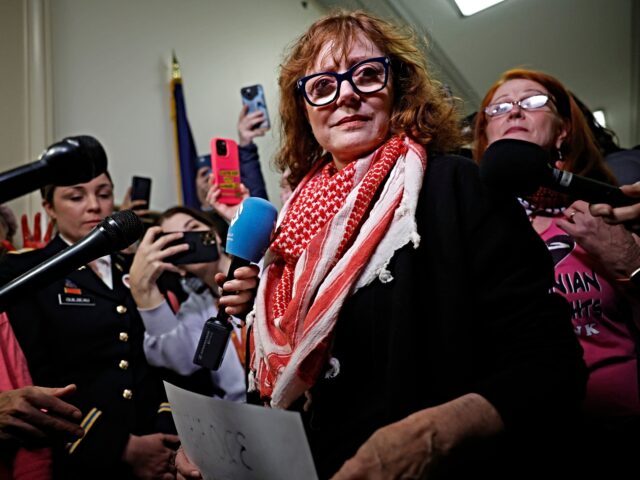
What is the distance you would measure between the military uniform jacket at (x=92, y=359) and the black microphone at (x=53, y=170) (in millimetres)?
1073

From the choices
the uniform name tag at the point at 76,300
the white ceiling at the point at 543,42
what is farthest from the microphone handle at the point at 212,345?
the white ceiling at the point at 543,42

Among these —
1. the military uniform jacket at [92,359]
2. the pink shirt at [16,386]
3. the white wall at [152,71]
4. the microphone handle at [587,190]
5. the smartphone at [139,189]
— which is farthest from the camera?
the white wall at [152,71]

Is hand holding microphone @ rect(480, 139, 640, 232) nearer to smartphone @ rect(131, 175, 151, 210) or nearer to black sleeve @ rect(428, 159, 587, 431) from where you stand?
black sleeve @ rect(428, 159, 587, 431)

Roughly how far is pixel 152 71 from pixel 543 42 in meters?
2.87

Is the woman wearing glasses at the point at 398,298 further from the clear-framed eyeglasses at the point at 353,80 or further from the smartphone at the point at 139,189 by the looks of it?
the smartphone at the point at 139,189

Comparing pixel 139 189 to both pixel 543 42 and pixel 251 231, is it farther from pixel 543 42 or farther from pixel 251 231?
pixel 543 42

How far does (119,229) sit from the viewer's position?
805 mm

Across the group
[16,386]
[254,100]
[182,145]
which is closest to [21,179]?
[16,386]

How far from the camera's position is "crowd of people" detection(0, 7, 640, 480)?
81cm

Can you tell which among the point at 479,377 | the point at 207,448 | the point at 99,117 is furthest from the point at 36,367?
the point at 99,117

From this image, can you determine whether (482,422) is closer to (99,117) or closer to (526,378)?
(526,378)

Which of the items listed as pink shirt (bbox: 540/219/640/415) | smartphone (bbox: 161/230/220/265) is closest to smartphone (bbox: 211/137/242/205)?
smartphone (bbox: 161/230/220/265)

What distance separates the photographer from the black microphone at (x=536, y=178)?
0.85 m

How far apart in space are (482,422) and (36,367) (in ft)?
4.30
